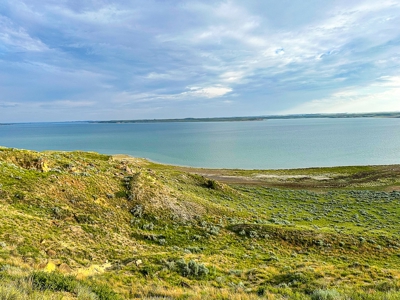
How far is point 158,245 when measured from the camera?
14.2 meters

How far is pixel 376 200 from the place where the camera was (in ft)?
108

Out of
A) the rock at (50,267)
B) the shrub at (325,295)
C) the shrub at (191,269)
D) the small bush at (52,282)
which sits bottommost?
the shrub at (191,269)

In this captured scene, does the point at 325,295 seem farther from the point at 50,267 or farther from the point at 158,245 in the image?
the point at 158,245

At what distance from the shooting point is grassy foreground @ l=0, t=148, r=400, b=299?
25.4ft

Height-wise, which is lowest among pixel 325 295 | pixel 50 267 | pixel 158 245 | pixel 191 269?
Answer: pixel 158 245

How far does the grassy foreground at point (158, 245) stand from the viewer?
7.73m

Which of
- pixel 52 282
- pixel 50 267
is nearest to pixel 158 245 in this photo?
pixel 50 267

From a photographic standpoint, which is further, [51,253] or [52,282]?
[51,253]

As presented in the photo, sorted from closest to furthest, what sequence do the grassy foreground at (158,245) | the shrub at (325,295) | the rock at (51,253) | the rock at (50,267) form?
the shrub at (325,295) → the grassy foreground at (158,245) → the rock at (50,267) → the rock at (51,253)

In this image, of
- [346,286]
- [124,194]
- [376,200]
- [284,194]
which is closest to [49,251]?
[124,194]

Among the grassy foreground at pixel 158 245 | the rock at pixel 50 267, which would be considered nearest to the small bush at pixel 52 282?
the grassy foreground at pixel 158 245

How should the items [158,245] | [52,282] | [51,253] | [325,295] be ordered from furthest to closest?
1. [158,245]
2. [51,253]
3. [325,295]
4. [52,282]

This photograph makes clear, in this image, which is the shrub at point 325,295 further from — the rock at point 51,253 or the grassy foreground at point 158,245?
the rock at point 51,253

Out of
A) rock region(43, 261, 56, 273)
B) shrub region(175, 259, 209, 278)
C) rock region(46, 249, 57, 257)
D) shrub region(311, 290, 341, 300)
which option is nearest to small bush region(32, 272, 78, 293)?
rock region(43, 261, 56, 273)
